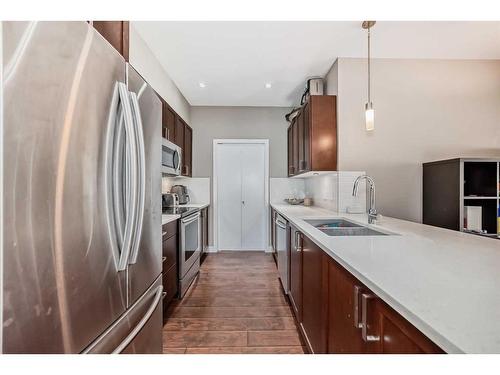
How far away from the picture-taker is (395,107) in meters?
2.81

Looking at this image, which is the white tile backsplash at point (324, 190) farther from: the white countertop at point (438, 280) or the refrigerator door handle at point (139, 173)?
the refrigerator door handle at point (139, 173)

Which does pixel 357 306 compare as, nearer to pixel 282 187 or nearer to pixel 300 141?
pixel 300 141

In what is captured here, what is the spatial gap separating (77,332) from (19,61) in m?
0.72

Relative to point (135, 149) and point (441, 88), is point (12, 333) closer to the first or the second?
point (135, 149)

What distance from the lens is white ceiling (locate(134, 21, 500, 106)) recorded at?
7.40ft

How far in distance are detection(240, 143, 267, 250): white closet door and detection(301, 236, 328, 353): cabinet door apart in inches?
110

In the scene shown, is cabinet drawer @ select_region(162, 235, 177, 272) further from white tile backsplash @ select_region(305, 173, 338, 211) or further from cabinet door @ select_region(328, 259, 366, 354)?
white tile backsplash @ select_region(305, 173, 338, 211)

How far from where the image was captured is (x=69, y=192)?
0.71 metres

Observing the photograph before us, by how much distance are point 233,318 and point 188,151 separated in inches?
108

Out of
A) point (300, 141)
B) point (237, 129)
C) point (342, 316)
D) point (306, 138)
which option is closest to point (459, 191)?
point (306, 138)

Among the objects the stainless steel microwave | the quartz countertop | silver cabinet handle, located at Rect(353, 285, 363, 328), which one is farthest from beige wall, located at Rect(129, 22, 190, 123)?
silver cabinet handle, located at Rect(353, 285, 363, 328)

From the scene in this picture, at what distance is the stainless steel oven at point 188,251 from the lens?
2.62 metres

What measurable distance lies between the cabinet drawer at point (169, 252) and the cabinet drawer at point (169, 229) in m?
0.04

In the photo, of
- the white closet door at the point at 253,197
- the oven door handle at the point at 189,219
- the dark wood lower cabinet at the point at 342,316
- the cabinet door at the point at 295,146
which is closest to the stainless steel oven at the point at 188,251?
Result: the oven door handle at the point at 189,219
